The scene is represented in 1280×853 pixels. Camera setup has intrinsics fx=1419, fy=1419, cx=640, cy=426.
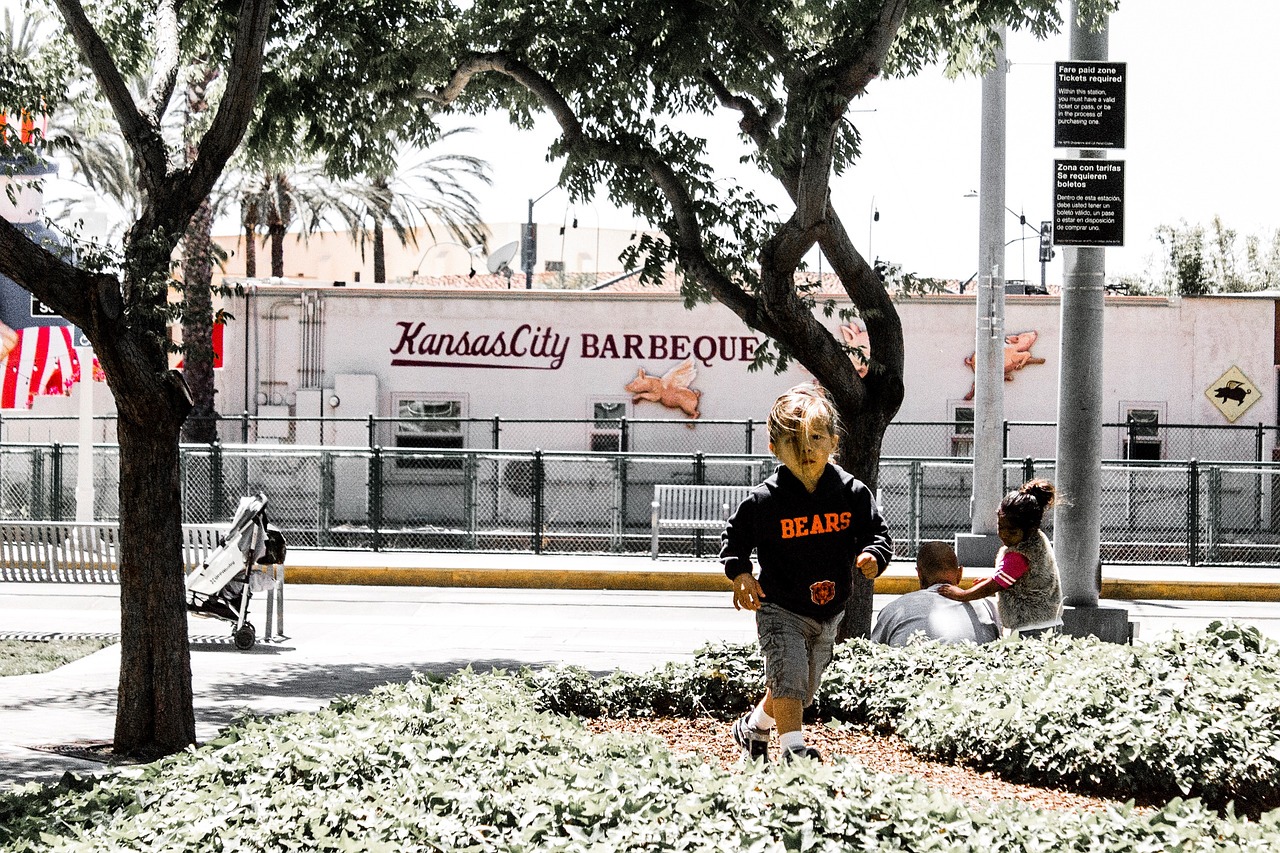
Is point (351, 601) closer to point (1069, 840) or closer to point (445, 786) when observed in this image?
point (445, 786)

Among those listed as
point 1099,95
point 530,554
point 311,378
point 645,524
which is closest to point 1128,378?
point 645,524

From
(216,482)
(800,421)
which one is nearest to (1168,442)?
(216,482)

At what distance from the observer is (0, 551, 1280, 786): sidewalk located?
9406 millimetres

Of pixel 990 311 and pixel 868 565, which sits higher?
pixel 990 311

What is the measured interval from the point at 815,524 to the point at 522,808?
164cm

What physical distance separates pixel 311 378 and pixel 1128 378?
1512cm

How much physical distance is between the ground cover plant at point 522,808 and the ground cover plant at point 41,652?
6.31 m

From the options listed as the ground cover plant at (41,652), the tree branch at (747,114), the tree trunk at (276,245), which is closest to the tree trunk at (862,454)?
the tree branch at (747,114)

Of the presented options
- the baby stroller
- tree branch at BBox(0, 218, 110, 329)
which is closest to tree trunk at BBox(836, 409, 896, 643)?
tree branch at BBox(0, 218, 110, 329)

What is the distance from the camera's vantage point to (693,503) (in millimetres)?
19094

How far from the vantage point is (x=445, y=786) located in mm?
4430

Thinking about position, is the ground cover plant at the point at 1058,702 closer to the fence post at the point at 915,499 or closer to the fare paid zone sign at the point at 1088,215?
the fare paid zone sign at the point at 1088,215

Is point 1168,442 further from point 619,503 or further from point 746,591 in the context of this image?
point 746,591

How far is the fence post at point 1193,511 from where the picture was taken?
18.5m
